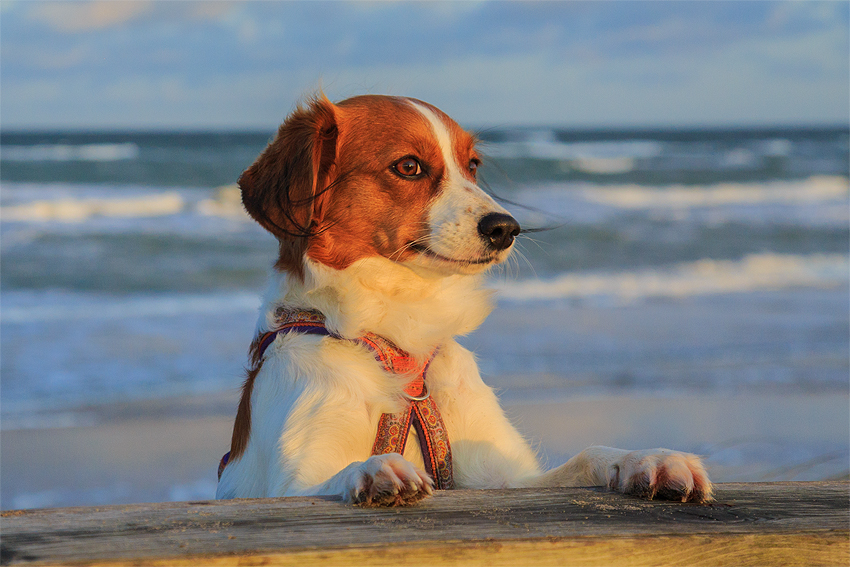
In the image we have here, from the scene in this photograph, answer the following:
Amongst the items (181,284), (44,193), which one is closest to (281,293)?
(181,284)

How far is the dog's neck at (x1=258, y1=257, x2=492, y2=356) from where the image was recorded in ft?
7.99

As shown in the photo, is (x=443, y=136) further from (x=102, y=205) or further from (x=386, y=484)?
(x=102, y=205)

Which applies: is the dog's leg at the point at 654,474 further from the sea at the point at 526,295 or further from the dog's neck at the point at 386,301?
the sea at the point at 526,295

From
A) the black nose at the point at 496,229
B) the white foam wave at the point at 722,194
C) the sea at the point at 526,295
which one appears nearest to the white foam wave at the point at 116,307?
the sea at the point at 526,295

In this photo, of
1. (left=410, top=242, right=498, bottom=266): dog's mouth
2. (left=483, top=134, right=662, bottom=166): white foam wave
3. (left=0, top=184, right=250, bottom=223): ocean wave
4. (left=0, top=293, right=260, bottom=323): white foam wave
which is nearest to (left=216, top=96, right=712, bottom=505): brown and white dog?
(left=410, top=242, right=498, bottom=266): dog's mouth

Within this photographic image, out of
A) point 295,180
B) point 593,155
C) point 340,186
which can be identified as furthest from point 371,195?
point 593,155

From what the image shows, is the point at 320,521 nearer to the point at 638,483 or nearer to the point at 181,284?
the point at 638,483

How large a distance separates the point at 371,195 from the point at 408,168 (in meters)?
0.17

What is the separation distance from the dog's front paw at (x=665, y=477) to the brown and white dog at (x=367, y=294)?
6.0 inches

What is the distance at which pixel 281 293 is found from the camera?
2.52 m

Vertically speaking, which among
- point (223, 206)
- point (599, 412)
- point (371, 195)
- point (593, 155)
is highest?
point (593, 155)

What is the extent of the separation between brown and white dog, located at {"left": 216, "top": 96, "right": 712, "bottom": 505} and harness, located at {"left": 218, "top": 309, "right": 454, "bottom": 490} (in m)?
0.02

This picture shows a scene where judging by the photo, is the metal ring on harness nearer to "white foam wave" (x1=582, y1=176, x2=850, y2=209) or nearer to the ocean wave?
the ocean wave

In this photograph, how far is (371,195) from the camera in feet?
8.46
